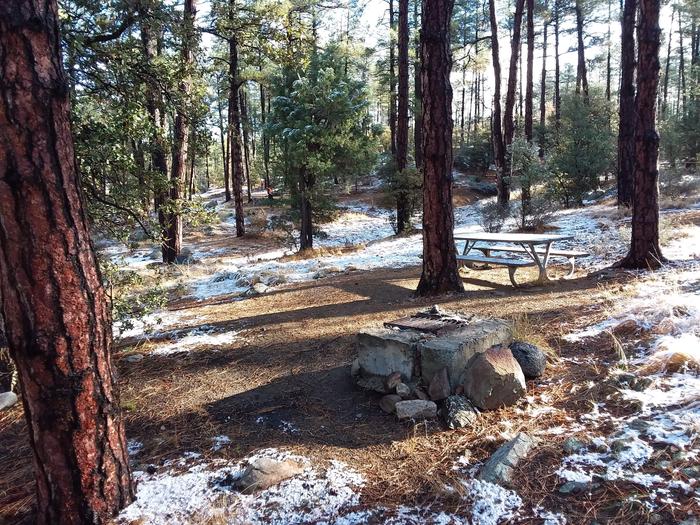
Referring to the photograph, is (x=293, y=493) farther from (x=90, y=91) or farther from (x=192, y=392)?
(x=90, y=91)

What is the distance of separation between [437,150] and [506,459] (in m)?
4.55

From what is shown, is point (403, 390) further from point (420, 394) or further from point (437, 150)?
point (437, 150)

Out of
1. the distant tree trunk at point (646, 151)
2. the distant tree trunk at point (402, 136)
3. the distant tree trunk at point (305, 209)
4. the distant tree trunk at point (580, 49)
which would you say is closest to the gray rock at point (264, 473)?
the distant tree trunk at point (646, 151)

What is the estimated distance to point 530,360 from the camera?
143 inches

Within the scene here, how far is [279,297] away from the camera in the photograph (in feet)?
24.2

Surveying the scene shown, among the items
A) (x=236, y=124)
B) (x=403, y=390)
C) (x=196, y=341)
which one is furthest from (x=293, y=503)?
(x=236, y=124)

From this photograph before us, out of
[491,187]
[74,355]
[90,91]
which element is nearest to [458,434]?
[74,355]

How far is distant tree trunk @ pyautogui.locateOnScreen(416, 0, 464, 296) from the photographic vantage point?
20.0 ft

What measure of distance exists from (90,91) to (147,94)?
2.11ft

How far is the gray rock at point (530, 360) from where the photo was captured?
3.62 m

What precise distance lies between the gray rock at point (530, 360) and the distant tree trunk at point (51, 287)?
2.88 metres

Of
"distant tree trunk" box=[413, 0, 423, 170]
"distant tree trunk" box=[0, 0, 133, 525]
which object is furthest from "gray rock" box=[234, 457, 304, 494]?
"distant tree trunk" box=[413, 0, 423, 170]

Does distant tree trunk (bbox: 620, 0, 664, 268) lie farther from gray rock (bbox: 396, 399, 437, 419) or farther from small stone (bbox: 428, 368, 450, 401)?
gray rock (bbox: 396, 399, 437, 419)

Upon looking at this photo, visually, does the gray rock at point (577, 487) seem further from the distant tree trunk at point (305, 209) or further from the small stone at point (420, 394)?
the distant tree trunk at point (305, 209)
